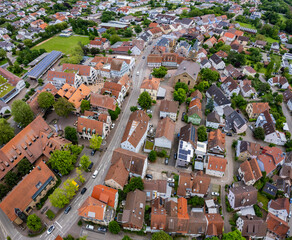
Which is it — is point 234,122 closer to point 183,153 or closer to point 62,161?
point 183,153

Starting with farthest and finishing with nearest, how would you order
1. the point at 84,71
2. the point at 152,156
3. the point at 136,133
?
1. the point at 84,71
2. the point at 136,133
3. the point at 152,156

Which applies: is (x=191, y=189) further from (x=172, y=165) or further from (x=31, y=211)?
(x=31, y=211)

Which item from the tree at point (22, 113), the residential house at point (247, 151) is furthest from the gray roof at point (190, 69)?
the tree at point (22, 113)

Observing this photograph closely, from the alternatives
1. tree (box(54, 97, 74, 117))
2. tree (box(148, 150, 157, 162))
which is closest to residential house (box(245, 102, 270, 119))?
tree (box(148, 150, 157, 162))

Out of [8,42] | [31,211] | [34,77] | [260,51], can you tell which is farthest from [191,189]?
[8,42]

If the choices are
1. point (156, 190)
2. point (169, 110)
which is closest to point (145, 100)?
point (169, 110)

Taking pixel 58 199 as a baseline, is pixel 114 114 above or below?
above

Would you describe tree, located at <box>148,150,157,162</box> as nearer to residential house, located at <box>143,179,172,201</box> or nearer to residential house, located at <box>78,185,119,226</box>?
residential house, located at <box>143,179,172,201</box>

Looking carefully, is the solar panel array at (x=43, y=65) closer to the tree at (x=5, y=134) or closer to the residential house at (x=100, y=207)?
the tree at (x=5, y=134)
